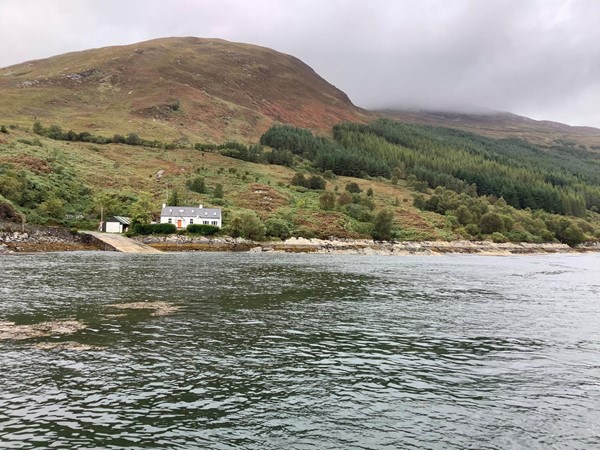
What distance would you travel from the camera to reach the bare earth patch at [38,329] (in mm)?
22734

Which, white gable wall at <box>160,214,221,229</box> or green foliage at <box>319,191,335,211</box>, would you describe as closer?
white gable wall at <box>160,214,221,229</box>

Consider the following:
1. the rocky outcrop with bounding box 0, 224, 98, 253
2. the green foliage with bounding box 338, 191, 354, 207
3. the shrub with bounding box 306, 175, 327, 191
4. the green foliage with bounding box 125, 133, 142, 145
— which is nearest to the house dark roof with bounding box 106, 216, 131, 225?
the rocky outcrop with bounding box 0, 224, 98, 253

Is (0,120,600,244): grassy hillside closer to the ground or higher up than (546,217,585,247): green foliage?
higher up

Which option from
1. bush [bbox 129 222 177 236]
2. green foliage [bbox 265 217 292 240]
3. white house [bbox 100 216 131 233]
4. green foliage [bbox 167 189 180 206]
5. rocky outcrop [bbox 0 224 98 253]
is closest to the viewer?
rocky outcrop [bbox 0 224 98 253]

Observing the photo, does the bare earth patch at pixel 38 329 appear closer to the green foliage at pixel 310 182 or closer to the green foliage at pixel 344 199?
the green foliage at pixel 344 199

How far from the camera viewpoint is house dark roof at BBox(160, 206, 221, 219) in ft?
371

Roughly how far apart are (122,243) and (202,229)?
62.4 feet

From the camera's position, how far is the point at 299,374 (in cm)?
1803

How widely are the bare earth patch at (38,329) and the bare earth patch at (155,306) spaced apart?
16.0 feet

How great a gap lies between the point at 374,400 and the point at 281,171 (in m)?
168

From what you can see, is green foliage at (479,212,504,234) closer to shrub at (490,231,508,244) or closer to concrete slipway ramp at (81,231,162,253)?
shrub at (490,231,508,244)

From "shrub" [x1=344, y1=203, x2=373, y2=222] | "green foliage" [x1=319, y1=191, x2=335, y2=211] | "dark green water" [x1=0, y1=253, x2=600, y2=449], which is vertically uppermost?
"green foliage" [x1=319, y1=191, x2=335, y2=211]

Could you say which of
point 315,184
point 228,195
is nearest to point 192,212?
point 228,195

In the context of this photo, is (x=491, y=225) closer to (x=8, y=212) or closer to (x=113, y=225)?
(x=113, y=225)
